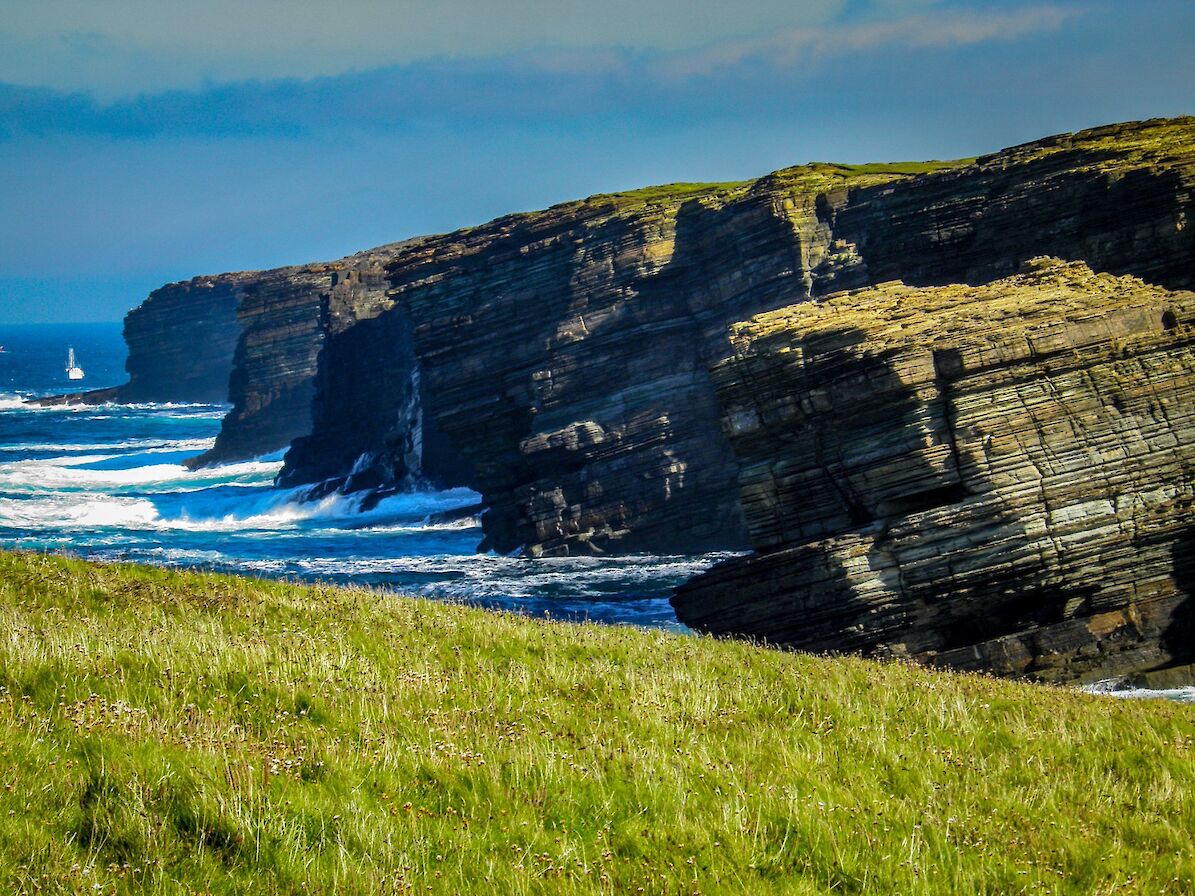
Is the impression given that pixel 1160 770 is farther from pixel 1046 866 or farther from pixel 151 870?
pixel 151 870

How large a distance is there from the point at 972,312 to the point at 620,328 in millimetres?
28231

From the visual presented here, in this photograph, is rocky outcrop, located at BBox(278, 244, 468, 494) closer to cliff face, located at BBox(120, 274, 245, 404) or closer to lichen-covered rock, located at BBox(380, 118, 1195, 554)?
lichen-covered rock, located at BBox(380, 118, 1195, 554)

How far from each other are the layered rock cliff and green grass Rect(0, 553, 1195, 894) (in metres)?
37.2

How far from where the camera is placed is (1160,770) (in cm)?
941

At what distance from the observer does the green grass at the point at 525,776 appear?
6.26 m

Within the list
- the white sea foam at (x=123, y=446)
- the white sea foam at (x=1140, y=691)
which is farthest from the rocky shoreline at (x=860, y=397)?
the white sea foam at (x=123, y=446)

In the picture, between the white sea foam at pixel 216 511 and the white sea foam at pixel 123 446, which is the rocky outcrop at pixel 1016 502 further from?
the white sea foam at pixel 123 446

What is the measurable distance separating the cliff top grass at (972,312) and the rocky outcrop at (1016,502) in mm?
105

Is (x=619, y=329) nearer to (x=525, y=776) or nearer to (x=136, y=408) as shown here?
(x=525, y=776)

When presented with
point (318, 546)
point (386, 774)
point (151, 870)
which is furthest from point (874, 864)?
point (318, 546)

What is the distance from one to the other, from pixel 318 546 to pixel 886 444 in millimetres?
41507

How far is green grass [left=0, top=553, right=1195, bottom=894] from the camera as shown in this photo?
6262 millimetres

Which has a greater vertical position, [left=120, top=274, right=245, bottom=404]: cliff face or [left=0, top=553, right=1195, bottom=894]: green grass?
[left=120, top=274, right=245, bottom=404]: cliff face

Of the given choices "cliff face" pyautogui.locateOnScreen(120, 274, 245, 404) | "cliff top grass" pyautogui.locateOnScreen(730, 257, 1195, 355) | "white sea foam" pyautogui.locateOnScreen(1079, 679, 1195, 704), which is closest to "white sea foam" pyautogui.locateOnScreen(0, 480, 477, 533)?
"cliff top grass" pyautogui.locateOnScreen(730, 257, 1195, 355)
